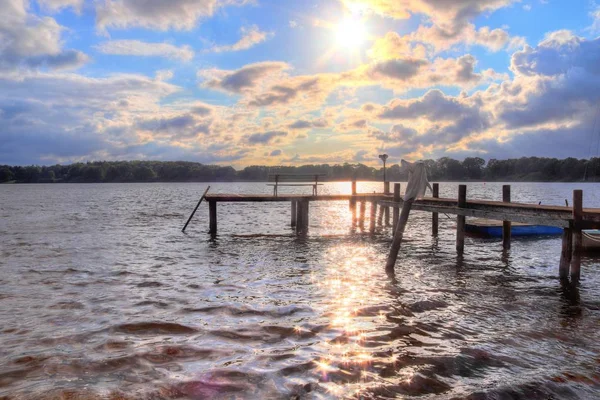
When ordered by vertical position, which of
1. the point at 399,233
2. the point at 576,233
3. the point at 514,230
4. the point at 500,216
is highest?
the point at 500,216

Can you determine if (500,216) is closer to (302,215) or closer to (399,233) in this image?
(399,233)

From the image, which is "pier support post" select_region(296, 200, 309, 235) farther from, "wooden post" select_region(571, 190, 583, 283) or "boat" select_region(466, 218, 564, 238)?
"wooden post" select_region(571, 190, 583, 283)

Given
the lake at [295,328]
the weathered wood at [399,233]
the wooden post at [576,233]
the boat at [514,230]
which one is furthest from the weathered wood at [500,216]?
the boat at [514,230]

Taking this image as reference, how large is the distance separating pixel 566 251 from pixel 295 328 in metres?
9.16

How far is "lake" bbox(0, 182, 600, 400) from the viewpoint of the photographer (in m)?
5.61

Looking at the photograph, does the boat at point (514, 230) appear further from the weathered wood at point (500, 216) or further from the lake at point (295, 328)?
the lake at point (295, 328)

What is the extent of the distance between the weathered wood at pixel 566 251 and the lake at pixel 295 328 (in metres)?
0.44

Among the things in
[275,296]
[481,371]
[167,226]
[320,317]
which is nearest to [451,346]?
[481,371]

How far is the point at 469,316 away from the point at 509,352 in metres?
1.96

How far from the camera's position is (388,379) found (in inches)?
225

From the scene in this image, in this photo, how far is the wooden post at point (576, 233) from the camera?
11.1m

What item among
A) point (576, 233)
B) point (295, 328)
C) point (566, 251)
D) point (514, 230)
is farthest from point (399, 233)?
point (514, 230)

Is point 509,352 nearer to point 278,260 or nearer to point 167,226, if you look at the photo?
point 278,260

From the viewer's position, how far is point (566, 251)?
1198 centimetres
